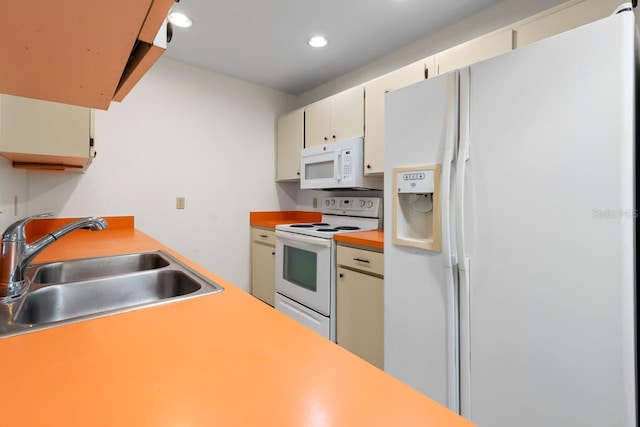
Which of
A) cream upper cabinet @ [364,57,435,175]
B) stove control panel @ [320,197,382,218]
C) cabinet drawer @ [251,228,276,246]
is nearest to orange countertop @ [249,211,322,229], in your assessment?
cabinet drawer @ [251,228,276,246]

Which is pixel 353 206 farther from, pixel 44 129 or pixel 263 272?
pixel 44 129

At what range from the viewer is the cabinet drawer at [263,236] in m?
2.81

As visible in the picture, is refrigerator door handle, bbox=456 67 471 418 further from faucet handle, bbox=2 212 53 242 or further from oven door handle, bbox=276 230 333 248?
faucet handle, bbox=2 212 53 242

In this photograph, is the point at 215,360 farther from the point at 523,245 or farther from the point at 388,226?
the point at 388,226

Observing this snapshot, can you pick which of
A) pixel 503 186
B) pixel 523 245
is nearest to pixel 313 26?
pixel 503 186

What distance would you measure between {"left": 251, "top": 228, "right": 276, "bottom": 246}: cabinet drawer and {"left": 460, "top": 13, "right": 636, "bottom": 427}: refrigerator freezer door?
6.10 ft

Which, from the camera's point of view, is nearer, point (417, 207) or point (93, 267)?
point (93, 267)

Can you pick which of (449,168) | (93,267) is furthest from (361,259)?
(93,267)

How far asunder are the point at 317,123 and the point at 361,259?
1.47m

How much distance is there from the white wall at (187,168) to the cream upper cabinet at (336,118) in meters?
0.63

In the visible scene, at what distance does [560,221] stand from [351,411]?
105cm

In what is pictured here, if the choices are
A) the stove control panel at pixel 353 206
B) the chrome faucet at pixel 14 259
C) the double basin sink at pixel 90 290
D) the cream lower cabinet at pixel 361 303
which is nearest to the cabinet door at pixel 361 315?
the cream lower cabinet at pixel 361 303

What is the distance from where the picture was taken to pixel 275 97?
332 centimetres

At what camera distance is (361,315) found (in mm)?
1904
